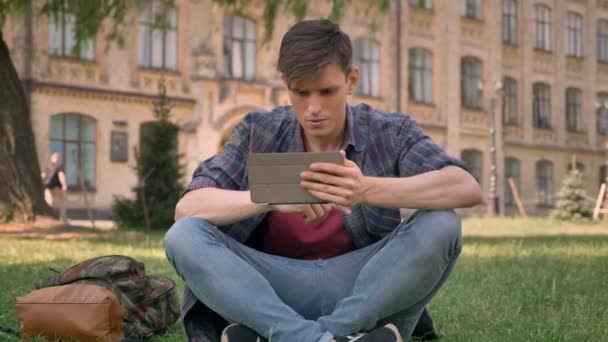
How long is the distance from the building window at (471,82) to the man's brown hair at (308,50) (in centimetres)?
2913

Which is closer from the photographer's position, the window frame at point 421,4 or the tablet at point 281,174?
the tablet at point 281,174

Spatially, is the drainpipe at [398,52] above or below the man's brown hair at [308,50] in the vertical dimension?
above

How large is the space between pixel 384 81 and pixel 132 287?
25.6 metres

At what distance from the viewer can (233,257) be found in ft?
11.7

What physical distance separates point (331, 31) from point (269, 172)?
0.65 meters

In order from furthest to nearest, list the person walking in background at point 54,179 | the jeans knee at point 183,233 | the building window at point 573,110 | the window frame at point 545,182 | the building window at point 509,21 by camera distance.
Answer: the building window at point 573,110 < the window frame at point 545,182 < the building window at point 509,21 < the person walking in background at point 54,179 < the jeans knee at point 183,233

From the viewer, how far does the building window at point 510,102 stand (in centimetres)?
3381

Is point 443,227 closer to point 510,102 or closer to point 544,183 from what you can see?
point 510,102

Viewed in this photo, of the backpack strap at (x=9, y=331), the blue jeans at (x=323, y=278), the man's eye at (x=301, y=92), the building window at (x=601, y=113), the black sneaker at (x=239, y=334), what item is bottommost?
the backpack strap at (x=9, y=331)

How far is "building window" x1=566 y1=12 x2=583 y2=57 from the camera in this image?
3647 centimetres

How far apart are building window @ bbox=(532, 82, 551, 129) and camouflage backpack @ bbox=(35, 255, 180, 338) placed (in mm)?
31848

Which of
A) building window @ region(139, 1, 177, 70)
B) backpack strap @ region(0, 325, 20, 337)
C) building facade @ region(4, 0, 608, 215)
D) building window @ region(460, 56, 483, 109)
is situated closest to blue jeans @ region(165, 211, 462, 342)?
backpack strap @ region(0, 325, 20, 337)

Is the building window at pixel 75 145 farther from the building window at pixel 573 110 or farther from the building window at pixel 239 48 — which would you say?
the building window at pixel 573 110

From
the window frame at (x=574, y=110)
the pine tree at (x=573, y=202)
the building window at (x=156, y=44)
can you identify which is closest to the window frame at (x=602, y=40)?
the window frame at (x=574, y=110)
